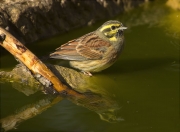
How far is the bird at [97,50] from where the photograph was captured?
27.0ft

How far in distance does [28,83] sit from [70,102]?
852 mm

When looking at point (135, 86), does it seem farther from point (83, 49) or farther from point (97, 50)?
point (83, 49)

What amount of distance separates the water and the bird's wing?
0.38 m

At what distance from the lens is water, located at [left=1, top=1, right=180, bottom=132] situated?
22.1 ft

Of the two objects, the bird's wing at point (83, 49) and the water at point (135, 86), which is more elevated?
the bird's wing at point (83, 49)

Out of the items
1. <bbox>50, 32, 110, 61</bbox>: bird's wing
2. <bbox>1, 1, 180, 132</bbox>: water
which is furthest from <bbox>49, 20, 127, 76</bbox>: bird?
<bbox>1, 1, 180, 132</bbox>: water

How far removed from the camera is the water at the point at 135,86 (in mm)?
6727

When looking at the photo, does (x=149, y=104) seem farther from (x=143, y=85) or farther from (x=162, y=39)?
(x=162, y=39)

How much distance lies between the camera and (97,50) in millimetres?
8312

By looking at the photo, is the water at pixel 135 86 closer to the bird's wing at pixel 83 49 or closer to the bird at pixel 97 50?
the bird at pixel 97 50

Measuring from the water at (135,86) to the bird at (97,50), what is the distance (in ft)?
0.78

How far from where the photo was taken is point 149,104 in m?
7.31

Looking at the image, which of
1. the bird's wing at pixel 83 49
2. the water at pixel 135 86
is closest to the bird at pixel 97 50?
the bird's wing at pixel 83 49

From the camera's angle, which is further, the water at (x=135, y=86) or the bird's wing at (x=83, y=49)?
the bird's wing at (x=83, y=49)
